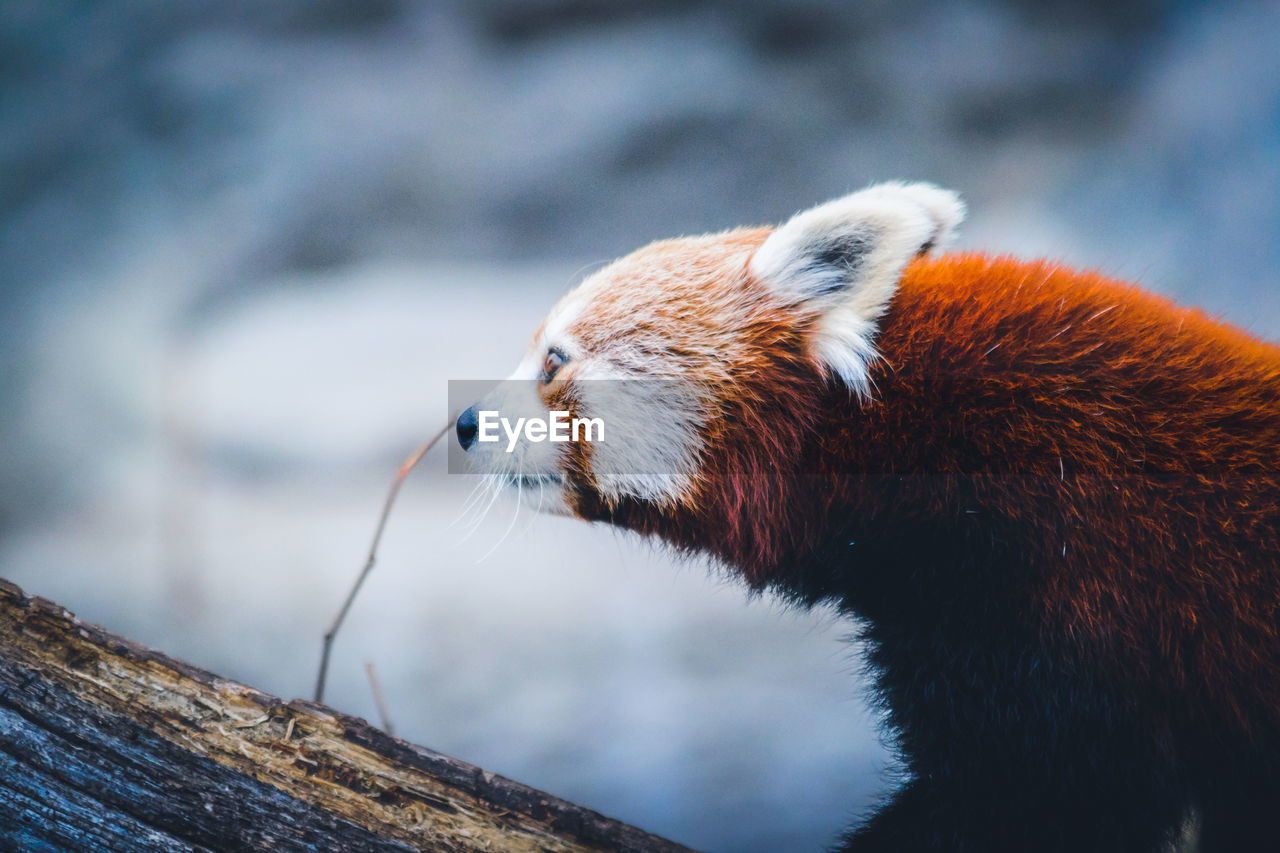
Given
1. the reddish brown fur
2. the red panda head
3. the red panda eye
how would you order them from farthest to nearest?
the red panda eye < the red panda head < the reddish brown fur

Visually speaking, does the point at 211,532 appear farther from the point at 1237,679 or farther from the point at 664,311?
the point at 1237,679

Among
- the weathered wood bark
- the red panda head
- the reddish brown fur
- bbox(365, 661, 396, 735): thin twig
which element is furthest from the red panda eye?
bbox(365, 661, 396, 735): thin twig

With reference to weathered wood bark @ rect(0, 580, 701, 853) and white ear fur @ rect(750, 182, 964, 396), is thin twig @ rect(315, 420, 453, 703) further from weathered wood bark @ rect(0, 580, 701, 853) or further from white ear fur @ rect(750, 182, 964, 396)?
white ear fur @ rect(750, 182, 964, 396)

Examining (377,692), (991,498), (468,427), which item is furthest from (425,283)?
(991,498)

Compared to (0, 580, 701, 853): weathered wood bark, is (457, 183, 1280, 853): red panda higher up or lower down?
higher up

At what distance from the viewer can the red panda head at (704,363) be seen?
1.00 meters

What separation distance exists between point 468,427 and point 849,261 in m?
0.71

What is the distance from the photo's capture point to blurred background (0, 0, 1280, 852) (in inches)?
61.4

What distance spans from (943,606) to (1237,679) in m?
0.36

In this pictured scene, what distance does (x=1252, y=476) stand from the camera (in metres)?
0.86

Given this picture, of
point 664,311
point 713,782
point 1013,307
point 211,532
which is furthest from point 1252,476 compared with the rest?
point 211,532

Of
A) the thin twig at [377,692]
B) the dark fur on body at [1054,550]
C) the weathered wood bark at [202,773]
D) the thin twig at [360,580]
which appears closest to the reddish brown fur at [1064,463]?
the dark fur on body at [1054,550]

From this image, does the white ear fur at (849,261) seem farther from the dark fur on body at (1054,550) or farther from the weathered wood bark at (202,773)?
the weathered wood bark at (202,773)

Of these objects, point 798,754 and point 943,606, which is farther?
point 798,754
